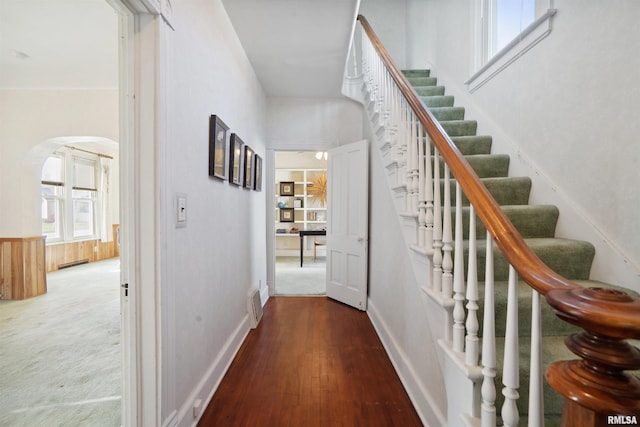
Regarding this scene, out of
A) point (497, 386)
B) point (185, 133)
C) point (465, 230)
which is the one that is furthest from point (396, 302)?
point (185, 133)

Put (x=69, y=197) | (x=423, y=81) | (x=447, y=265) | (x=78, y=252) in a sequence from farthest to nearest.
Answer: (x=78, y=252)
(x=69, y=197)
(x=423, y=81)
(x=447, y=265)

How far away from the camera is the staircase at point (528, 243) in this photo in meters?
1.07

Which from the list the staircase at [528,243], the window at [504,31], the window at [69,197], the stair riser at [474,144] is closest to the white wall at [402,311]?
the staircase at [528,243]

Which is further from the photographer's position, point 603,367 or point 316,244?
point 316,244

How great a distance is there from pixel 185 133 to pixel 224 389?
171 cm

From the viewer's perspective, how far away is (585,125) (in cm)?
161

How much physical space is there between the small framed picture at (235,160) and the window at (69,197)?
4869 millimetres

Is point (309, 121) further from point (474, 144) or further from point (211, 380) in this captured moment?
point (211, 380)

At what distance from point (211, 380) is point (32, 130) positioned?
4254 millimetres

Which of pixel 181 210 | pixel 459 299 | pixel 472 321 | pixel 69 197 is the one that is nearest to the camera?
pixel 472 321

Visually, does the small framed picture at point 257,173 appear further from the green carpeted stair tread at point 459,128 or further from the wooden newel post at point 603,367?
the wooden newel post at point 603,367

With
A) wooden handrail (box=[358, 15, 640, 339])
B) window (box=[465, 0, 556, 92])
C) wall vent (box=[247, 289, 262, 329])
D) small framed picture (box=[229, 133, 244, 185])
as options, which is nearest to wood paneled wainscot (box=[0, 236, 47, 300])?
wall vent (box=[247, 289, 262, 329])

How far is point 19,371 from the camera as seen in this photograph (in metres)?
1.97

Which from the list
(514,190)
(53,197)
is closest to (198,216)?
(514,190)
